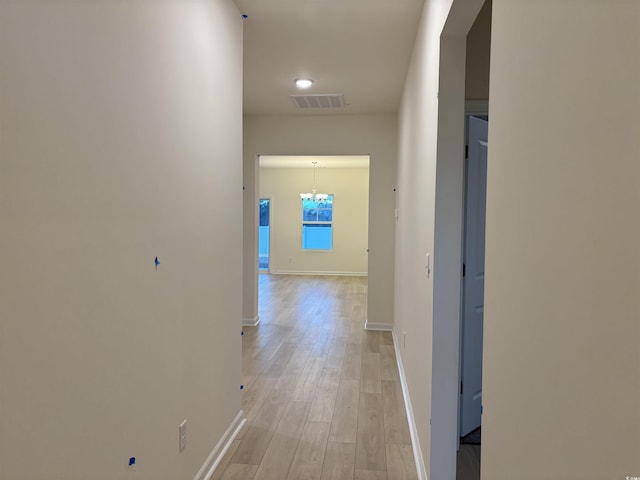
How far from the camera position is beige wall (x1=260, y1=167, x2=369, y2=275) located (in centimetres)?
1140

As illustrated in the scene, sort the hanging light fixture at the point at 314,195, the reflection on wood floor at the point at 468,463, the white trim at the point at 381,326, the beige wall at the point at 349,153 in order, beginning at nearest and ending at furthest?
the reflection on wood floor at the point at 468,463, the beige wall at the point at 349,153, the white trim at the point at 381,326, the hanging light fixture at the point at 314,195

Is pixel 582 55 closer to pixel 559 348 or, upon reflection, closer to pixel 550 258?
pixel 550 258

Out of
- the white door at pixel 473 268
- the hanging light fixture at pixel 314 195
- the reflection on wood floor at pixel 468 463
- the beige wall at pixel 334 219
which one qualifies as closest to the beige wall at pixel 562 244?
the reflection on wood floor at pixel 468 463

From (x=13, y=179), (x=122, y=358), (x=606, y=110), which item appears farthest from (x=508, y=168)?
(x=122, y=358)

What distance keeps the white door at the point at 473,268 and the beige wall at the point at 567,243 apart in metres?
1.84

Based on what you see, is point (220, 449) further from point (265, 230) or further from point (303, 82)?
point (265, 230)

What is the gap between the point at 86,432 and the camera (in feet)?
4.40

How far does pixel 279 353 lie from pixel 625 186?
4.47m

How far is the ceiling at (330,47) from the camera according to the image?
289 cm

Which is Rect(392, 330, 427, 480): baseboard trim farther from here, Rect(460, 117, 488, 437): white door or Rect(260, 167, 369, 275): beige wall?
Rect(260, 167, 369, 275): beige wall

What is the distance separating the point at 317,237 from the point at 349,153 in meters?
6.08

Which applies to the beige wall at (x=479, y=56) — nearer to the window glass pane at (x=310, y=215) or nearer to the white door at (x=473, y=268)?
the white door at (x=473, y=268)

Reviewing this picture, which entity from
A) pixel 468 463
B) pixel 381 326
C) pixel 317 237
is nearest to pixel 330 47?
pixel 468 463

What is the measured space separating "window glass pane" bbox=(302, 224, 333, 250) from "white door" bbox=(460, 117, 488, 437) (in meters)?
8.68
